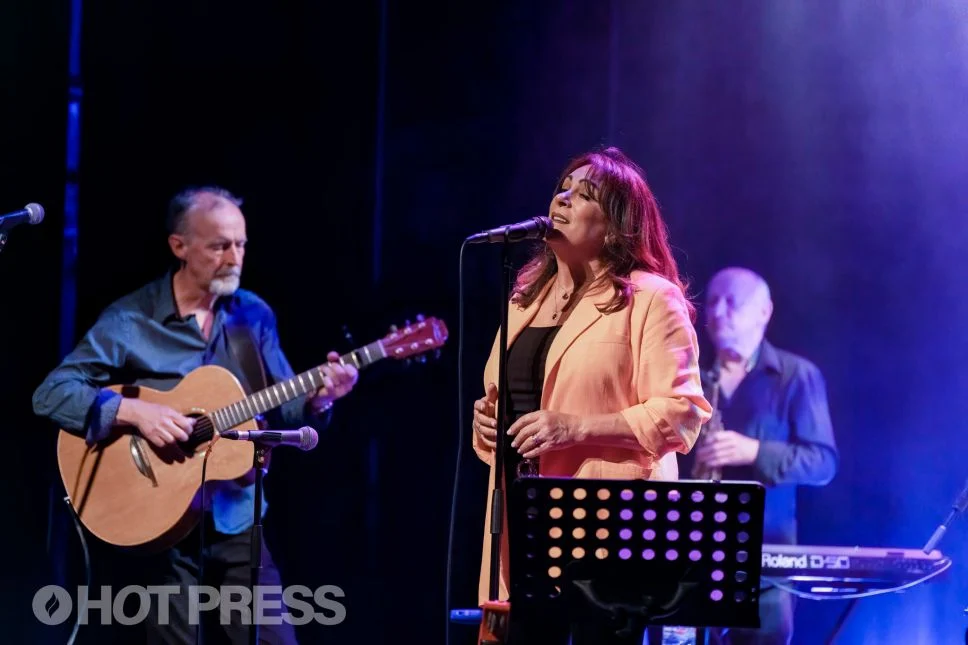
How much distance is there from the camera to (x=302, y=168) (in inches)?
214

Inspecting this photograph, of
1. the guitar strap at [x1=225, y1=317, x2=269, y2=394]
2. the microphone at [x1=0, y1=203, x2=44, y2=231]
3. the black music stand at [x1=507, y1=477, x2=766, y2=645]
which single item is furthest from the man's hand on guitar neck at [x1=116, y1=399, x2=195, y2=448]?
the black music stand at [x1=507, y1=477, x2=766, y2=645]

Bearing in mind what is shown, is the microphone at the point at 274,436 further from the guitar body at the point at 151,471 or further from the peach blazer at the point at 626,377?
the guitar body at the point at 151,471

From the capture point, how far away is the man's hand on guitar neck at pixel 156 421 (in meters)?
4.62

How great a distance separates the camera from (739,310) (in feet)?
17.8

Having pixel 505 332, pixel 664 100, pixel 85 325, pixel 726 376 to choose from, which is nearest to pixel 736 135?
pixel 664 100

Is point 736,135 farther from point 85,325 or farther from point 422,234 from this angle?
point 85,325

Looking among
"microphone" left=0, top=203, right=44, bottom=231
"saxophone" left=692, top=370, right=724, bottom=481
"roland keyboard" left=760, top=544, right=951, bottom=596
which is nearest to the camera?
"microphone" left=0, top=203, right=44, bottom=231

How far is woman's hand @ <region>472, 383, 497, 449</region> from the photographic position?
9.97 feet

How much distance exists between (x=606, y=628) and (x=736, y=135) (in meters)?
3.56

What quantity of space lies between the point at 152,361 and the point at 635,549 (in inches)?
122

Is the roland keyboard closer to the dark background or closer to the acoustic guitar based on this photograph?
the dark background

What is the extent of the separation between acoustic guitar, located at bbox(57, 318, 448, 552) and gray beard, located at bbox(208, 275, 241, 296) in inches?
15.3

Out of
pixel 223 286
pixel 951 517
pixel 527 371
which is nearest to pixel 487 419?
pixel 527 371

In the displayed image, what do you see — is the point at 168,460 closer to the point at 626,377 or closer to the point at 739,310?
the point at 626,377
